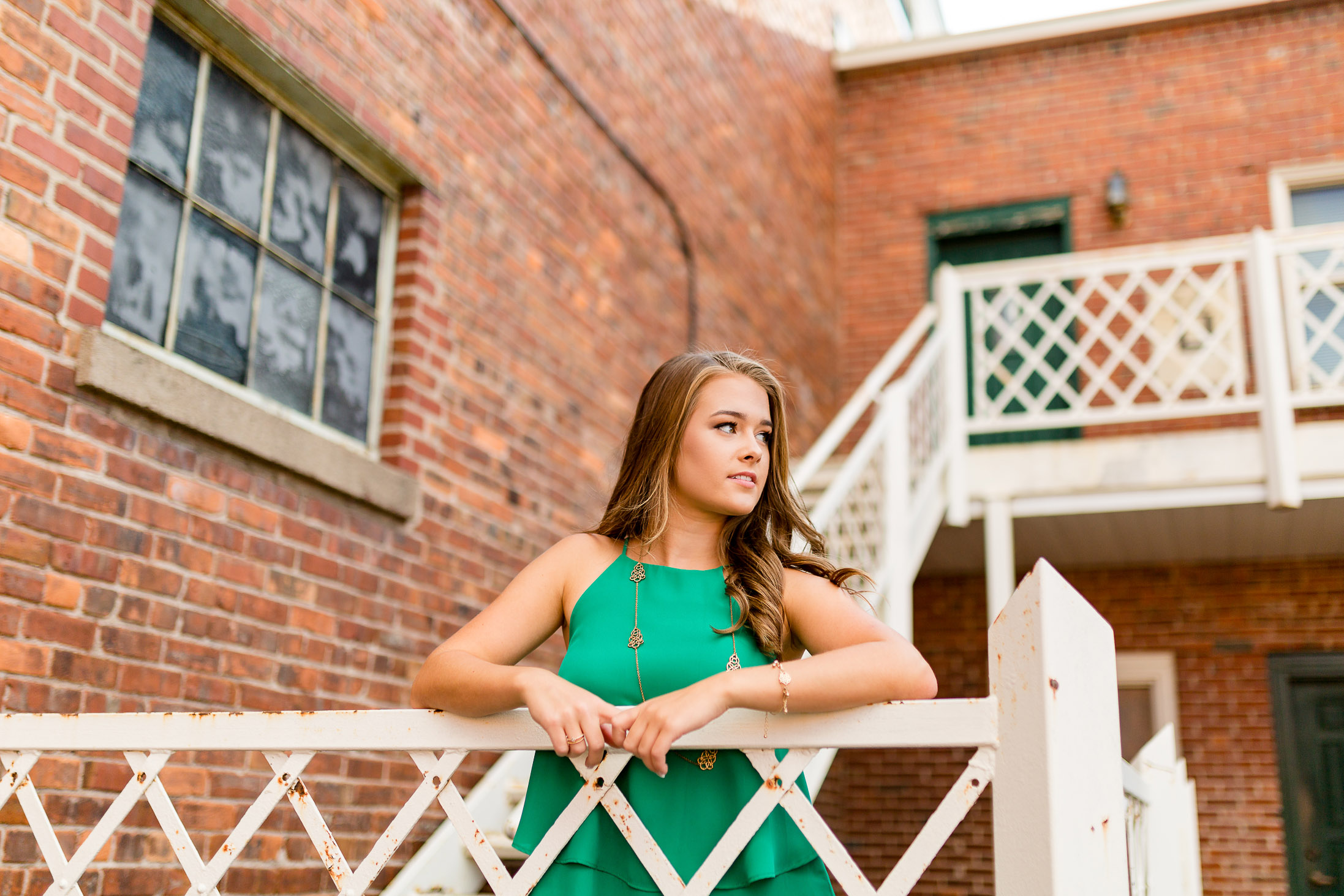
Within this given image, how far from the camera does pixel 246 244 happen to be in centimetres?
350

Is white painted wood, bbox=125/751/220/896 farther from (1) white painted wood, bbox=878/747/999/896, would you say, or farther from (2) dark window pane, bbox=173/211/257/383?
(2) dark window pane, bbox=173/211/257/383

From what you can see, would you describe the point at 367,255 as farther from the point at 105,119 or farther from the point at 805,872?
the point at 805,872

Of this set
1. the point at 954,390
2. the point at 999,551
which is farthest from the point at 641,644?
the point at 954,390

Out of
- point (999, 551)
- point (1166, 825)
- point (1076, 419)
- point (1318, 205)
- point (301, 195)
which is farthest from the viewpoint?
point (1318, 205)

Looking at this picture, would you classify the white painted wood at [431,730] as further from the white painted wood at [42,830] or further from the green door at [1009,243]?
the green door at [1009,243]

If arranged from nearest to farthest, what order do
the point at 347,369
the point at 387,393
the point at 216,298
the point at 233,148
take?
the point at 216,298 → the point at 233,148 → the point at 347,369 → the point at 387,393

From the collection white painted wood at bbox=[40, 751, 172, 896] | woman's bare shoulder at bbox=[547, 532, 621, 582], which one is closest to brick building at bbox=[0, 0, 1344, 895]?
white painted wood at bbox=[40, 751, 172, 896]

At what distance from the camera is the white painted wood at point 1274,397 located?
562cm

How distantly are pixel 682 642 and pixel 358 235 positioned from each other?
2850 millimetres

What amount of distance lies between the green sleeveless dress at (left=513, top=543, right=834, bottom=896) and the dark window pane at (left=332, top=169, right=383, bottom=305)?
2.62 meters

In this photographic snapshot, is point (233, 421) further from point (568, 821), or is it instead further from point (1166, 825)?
point (1166, 825)

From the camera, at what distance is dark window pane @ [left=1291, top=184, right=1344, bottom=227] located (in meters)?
7.82

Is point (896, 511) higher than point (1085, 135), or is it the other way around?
point (1085, 135)

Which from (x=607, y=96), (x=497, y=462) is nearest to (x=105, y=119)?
(x=497, y=462)
